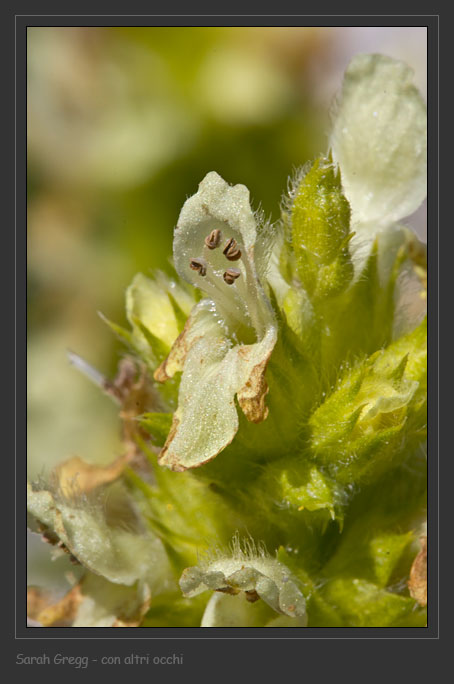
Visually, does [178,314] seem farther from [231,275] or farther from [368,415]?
[368,415]

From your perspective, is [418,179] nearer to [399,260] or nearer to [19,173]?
[399,260]

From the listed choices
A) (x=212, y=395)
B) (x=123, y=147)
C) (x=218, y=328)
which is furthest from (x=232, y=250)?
(x=123, y=147)

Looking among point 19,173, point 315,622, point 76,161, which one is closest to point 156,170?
point 76,161

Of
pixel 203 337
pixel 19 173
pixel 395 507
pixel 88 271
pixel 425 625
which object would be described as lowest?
pixel 425 625

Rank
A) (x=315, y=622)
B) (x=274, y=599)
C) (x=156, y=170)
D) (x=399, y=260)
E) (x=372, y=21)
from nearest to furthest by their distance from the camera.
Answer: (x=274, y=599) → (x=315, y=622) → (x=372, y=21) → (x=399, y=260) → (x=156, y=170)

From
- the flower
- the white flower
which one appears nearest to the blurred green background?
the white flower

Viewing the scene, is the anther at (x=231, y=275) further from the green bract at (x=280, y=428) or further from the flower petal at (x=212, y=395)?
the flower petal at (x=212, y=395)

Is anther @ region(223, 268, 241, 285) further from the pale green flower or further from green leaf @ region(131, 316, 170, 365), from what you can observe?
the pale green flower
